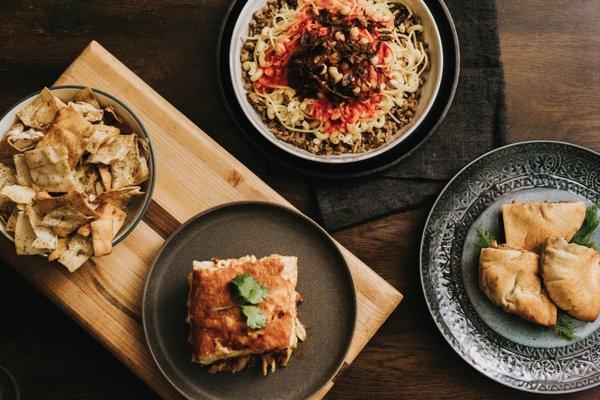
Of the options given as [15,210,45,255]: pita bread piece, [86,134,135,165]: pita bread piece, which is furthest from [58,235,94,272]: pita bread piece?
[86,134,135,165]: pita bread piece

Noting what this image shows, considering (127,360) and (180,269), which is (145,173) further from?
(127,360)

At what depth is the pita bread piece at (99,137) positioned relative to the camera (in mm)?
2449

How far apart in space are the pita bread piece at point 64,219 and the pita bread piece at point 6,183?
0.19 metres

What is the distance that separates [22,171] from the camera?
2408mm

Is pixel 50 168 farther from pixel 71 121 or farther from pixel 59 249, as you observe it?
pixel 59 249

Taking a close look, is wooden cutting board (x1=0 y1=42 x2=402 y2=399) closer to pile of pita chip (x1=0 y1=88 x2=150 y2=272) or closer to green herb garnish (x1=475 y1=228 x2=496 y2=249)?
pile of pita chip (x1=0 y1=88 x2=150 y2=272)

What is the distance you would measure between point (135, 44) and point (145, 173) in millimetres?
855

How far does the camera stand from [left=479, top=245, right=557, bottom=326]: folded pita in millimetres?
2863

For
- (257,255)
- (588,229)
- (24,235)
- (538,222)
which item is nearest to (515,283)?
(538,222)

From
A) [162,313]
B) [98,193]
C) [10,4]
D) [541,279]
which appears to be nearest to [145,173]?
[98,193]

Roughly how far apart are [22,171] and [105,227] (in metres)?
0.39

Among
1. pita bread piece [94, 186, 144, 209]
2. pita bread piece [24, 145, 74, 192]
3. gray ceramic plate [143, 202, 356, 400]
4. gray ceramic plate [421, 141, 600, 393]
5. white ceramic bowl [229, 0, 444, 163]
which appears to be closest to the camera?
pita bread piece [24, 145, 74, 192]

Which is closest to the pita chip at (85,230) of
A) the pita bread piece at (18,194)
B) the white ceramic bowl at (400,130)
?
the pita bread piece at (18,194)

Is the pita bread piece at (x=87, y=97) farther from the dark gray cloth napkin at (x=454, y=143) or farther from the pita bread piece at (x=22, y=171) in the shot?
the dark gray cloth napkin at (x=454, y=143)
